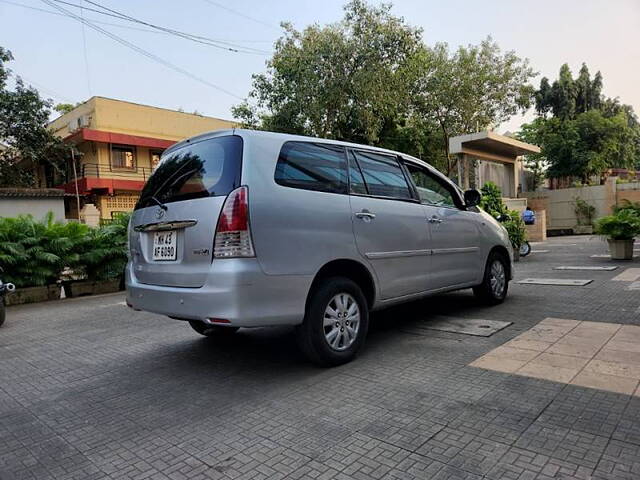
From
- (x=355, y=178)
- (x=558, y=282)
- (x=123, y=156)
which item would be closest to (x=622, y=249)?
(x=558, y=282)

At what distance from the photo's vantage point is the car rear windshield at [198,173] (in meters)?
3.24

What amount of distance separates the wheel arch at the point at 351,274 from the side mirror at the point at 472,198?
79.3 inches

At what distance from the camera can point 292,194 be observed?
3.35 m

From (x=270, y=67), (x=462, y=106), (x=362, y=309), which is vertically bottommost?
(x=362, y=309)

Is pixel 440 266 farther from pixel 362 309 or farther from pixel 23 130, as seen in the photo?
pixel 23 130

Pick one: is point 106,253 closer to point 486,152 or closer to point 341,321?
point 341,321

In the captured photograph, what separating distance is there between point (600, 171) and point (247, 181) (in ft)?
92.6

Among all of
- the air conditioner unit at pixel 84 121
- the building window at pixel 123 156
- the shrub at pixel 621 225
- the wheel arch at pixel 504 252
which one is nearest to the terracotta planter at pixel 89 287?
the wheel arch at pixel 504 252

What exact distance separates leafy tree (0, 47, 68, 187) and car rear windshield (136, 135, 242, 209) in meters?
19.5

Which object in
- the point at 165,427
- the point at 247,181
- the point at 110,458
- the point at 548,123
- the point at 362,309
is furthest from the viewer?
the point at 548,123

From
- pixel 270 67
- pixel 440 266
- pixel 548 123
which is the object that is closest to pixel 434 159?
pixel 548 123

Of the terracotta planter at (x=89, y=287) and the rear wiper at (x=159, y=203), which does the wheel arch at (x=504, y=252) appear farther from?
the terracotta planter at (x=89, y=287)

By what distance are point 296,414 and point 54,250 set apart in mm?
7189

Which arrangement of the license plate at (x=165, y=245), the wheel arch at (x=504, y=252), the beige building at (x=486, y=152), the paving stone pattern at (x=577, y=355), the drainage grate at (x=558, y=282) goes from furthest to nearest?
the beige building at (x=486, y=152), the drainage grate at (x=558, y=282), the wheel arch at (x=504, y=252), the license plate at (x=165, y=245), the paving stone pattern at (x=577, y=355)
